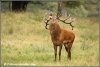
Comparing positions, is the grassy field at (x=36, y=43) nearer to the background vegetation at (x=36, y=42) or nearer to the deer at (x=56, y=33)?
the background vegetation at (x=36, y=42)

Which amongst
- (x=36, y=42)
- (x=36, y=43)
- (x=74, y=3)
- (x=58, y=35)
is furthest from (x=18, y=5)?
(x=58, y=35)

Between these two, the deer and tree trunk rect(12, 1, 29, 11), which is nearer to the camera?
the deer

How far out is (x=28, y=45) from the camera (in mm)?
17844

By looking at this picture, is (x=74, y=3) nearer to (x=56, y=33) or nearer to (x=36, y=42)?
(x=36, y=42)

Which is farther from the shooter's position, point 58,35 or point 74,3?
point 74,3

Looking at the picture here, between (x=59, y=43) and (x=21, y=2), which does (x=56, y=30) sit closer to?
(x=59, y=43)

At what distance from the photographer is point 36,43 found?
62.0 ft

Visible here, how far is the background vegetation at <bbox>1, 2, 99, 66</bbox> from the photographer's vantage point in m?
13.2

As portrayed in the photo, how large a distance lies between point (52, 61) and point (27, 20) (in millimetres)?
12349

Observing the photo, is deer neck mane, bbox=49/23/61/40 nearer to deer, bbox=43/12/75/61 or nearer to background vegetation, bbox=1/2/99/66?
deer, bbox=43/12/75/61

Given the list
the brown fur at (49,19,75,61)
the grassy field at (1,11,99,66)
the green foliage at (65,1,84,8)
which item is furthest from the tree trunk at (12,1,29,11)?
the brown fur at (49,19,75,61)

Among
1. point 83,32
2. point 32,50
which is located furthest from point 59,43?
point 83,32

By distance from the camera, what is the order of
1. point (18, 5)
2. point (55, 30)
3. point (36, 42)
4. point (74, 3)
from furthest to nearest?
point (74, 3)
point (18, 5)
point (36, 42)
point (55, 30)

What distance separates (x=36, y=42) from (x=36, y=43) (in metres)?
0.39
